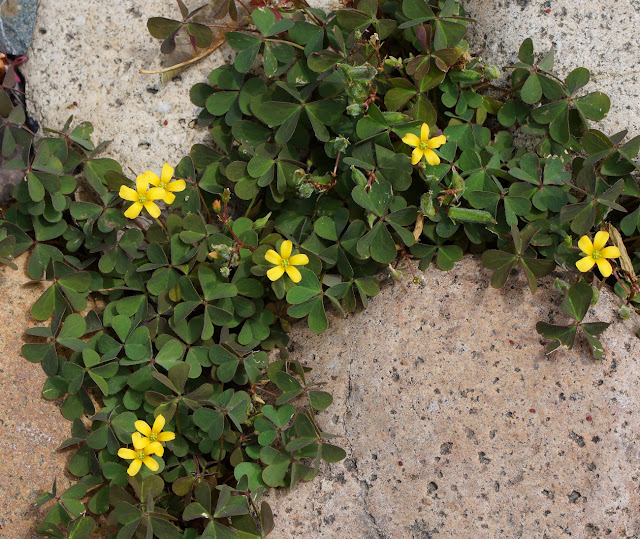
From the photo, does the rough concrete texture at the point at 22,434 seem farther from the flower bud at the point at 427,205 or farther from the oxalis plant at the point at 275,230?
the flower bud at the point at 427,205

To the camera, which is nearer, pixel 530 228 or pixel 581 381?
pixel 581 381

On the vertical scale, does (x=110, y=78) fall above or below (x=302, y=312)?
above

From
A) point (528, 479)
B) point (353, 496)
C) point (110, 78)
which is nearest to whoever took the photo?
point (528, 479)

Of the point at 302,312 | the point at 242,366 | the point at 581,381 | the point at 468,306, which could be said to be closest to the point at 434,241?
the point at 468,306

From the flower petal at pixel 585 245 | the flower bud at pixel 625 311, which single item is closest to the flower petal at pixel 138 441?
the flower petal at pixel 585 245

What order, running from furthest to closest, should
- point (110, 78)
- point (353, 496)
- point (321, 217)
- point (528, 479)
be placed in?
point (110, 78) → point (321, 217) → point (353, 496) → point (528, 479)

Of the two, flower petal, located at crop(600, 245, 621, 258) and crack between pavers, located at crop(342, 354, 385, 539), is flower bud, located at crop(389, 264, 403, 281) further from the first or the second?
flower petal, located at crop(600, 245, 621, 258)

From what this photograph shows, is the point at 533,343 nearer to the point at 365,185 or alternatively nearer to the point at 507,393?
the point at 507,393

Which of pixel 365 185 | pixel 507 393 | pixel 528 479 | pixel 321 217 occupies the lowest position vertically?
pixel 528 479
